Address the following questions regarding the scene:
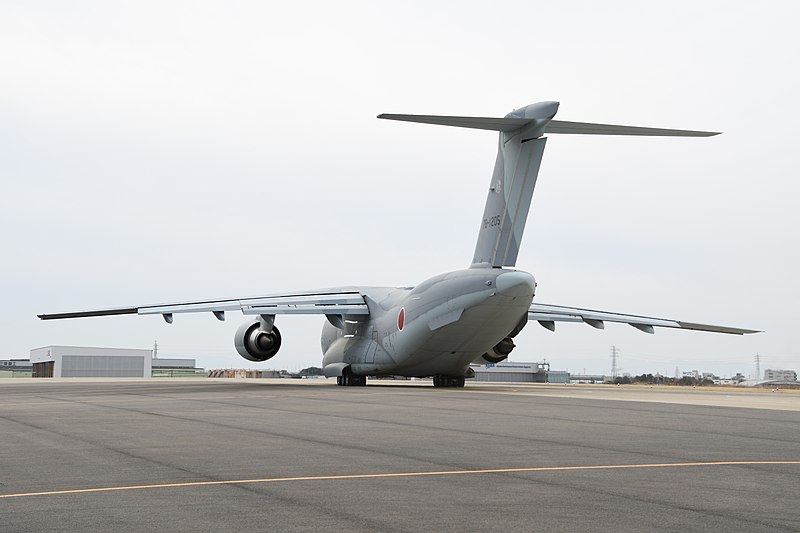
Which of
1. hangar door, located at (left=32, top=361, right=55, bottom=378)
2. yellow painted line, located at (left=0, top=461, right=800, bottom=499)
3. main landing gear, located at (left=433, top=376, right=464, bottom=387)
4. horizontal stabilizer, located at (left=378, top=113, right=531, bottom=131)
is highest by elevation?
horizontal stabilizer, located at (left=378, top=113, right=531, bottom=131)

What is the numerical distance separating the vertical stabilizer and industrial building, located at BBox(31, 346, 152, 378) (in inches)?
2854

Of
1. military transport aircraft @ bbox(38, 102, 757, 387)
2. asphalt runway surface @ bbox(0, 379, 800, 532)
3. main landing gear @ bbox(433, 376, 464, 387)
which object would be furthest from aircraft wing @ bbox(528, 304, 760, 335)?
asphalt runway surface @ bbox(0, 379, 800, 532)

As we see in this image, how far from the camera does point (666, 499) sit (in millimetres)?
7473

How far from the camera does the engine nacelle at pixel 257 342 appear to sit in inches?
1427

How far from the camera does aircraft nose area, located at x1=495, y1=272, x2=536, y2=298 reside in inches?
1077

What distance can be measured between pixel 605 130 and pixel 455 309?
277 inches

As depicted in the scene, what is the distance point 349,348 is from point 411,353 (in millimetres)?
5047

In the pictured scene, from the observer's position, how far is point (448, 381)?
36250mm

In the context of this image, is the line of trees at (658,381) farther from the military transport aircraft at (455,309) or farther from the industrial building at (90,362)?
the industrial building at (90,362)

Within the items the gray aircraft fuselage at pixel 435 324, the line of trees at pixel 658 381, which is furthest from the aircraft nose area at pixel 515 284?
the line of trees at pixel 658 381

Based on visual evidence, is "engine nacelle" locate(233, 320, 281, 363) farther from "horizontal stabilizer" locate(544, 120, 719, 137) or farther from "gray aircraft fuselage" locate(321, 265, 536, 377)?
"horizontal stabilizer" locate(544, 120, 719, 137)

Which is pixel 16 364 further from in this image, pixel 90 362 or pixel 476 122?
pixel 476 122

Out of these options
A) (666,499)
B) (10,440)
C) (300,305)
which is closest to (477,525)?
(666,499)

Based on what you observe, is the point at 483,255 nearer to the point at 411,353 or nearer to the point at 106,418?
the point at 411,353
